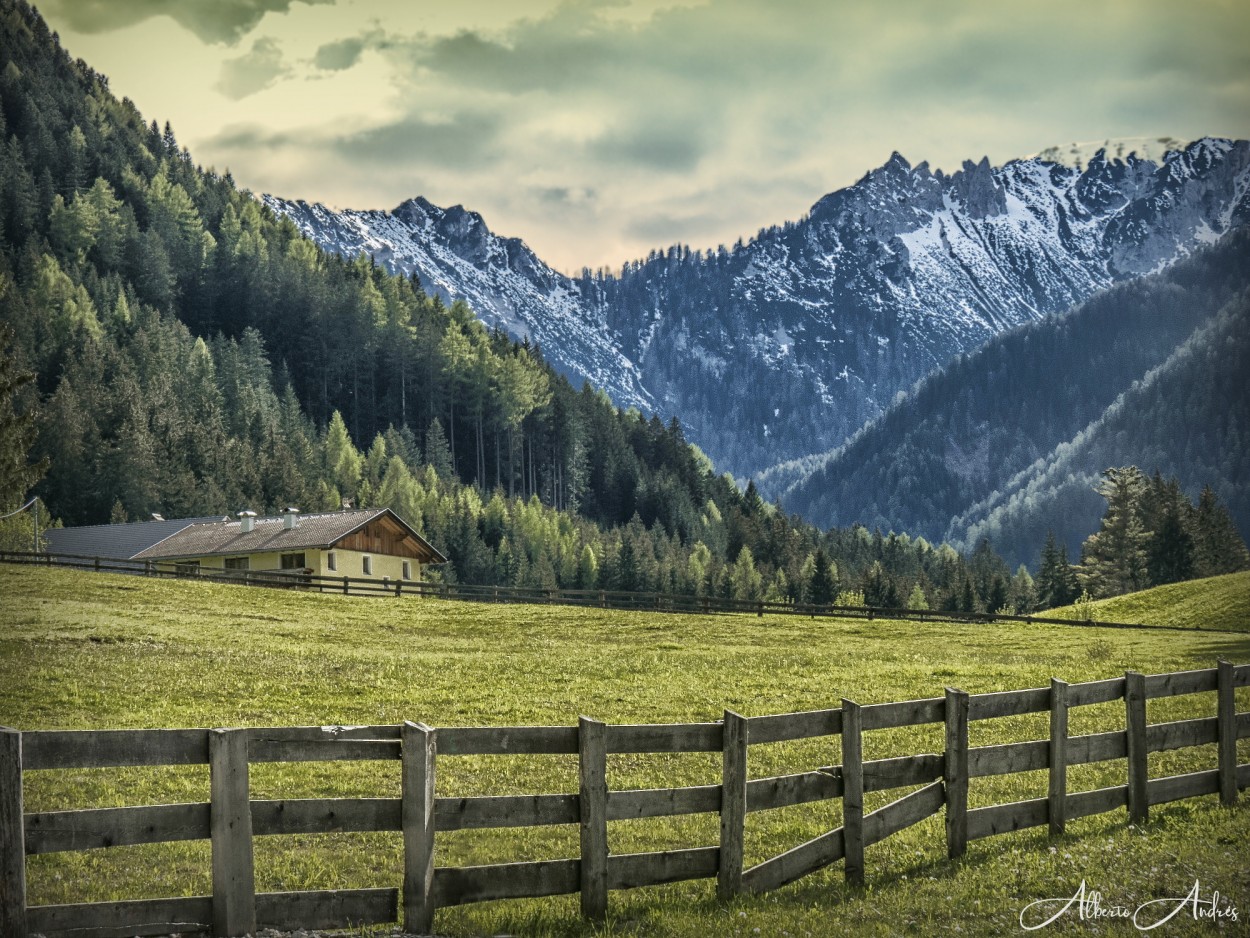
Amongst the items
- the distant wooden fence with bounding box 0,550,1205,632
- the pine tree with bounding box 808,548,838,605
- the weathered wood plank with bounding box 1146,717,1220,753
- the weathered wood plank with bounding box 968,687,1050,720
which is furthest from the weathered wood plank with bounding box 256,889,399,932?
the pine tree with bounding box 808,548,838,605

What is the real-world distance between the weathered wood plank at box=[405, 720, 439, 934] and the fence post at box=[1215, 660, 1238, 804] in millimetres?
11715

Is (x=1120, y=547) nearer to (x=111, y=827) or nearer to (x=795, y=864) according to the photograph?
(x=795, y=864)

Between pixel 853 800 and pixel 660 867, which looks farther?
Result: pixel 853 800

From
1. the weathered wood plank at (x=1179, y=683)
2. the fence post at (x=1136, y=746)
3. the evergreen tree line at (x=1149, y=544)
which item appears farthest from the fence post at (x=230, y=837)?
the evergreen tree line at (x=1149, y=544)

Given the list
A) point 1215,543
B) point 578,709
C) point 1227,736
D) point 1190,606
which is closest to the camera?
point 1227,736

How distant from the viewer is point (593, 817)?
12.6 m

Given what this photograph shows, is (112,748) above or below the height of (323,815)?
above

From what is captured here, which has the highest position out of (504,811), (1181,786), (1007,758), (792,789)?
(504,811)

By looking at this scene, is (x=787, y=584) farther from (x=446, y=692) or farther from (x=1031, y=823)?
(x=1031, y=823)

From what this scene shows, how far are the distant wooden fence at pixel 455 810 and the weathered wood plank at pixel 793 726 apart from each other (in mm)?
28

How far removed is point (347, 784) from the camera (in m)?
21.6

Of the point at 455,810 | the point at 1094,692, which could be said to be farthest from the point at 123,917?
the point at 1094,692

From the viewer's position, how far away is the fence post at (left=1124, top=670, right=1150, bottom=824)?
17250 mm

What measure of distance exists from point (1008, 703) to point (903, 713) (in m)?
1.88
